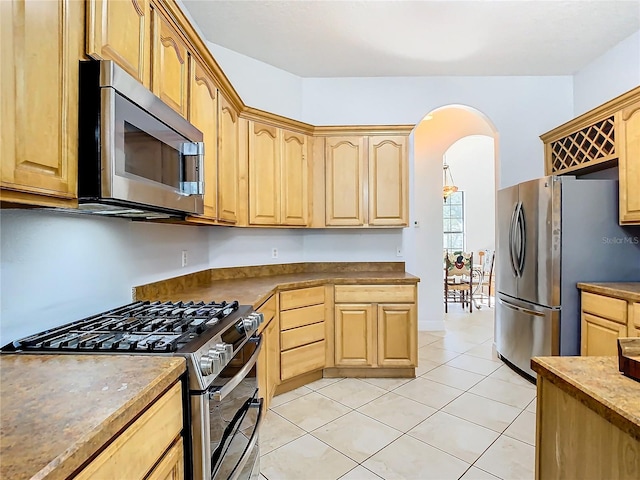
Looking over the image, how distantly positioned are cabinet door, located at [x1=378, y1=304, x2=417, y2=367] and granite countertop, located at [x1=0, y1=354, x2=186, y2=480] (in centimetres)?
220

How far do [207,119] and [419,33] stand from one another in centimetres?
189

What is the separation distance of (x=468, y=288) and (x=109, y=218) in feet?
17.9

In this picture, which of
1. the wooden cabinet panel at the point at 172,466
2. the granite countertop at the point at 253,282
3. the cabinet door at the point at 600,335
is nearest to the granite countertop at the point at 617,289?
the cabinet door at the point at 600,335

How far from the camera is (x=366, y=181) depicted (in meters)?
3.29

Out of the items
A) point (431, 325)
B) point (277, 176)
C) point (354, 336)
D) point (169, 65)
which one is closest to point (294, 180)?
point (277, 176)

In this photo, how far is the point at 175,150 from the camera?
5.07ft

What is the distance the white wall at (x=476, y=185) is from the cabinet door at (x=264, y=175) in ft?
21.4

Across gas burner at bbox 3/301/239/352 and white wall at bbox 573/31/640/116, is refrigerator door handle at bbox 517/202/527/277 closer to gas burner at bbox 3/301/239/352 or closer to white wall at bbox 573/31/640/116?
white wall at bbox 573/31/640/116

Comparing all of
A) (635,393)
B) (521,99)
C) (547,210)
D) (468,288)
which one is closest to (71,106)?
(635,393)

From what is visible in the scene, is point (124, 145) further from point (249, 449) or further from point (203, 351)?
point (249, 449)

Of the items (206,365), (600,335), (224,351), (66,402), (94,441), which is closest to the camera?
(94,441)

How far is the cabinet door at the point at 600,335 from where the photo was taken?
235 cm

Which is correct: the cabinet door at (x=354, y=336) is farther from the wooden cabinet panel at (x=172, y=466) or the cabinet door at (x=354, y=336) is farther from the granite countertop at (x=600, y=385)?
the wooden cabinet panel at (x=172, y=466)

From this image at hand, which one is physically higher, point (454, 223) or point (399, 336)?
point (454, 223)
